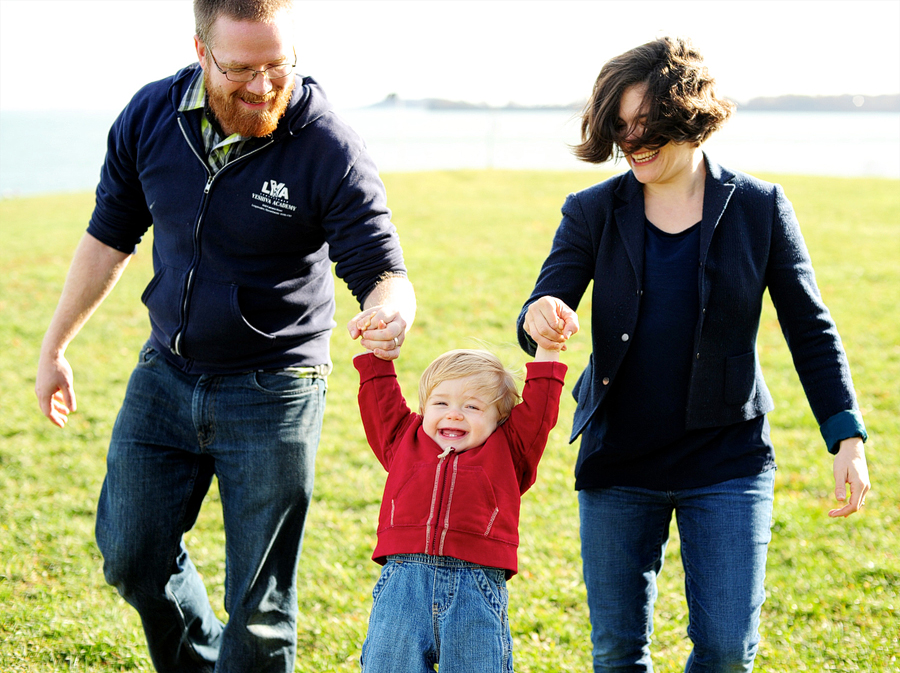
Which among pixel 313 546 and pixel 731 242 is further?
pixel 313 546

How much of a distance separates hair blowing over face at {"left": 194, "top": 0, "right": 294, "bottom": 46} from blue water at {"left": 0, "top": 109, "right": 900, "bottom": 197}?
23.9 metres

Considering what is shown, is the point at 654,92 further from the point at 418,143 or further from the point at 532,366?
the point at 418,143

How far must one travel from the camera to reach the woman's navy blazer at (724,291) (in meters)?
2.53

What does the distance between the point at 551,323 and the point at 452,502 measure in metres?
0.56

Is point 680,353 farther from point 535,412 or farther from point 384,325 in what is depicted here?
point 384,325

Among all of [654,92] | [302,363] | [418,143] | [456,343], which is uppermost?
[418,143]

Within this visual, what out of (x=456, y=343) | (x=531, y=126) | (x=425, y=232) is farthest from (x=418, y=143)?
(x=456, y=343)

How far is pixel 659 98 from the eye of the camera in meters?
2.46

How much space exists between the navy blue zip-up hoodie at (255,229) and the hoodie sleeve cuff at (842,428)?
141cm

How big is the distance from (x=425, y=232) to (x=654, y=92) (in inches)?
489

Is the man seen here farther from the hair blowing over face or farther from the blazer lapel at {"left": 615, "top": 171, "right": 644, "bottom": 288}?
the blazer lapel at {"left": 615, "top": 171, "right": 644, "bottom": 288}

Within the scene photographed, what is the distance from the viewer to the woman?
2.51 meters

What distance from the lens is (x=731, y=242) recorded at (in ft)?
8.36

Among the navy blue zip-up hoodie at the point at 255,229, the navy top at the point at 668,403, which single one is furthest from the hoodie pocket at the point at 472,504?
the navy blue zip-up hoodie at the point at 255,229
